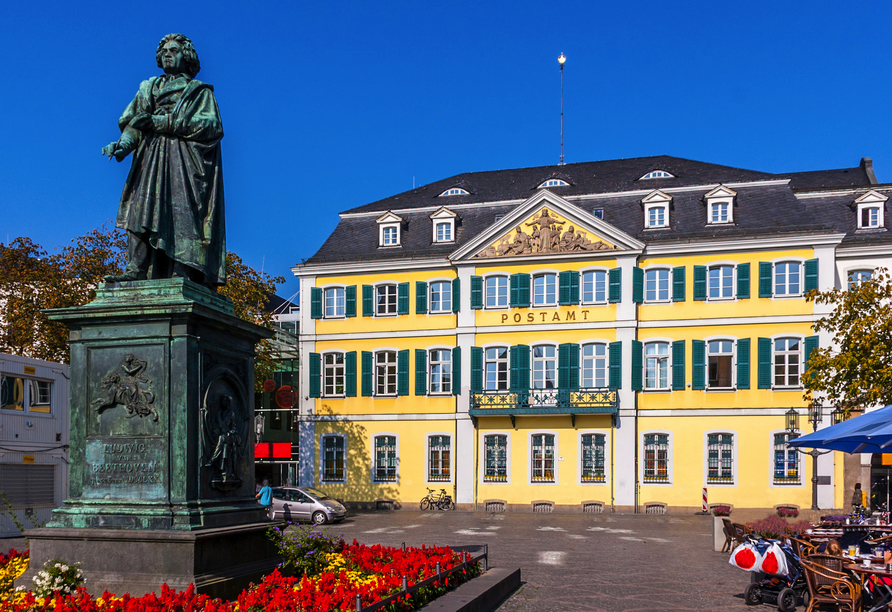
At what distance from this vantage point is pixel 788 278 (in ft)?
103

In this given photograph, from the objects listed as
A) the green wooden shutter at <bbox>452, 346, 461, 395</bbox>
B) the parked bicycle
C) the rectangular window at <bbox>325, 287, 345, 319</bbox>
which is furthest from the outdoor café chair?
the rectangular window at <bbox>325, 287, 345, 319</bbox>

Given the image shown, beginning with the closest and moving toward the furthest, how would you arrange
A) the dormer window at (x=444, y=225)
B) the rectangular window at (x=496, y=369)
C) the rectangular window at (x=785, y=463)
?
the rectangular window at (x=785, y=463), the rectangular window at (x=496, y=369), the dormer window at (x=444, y=225)

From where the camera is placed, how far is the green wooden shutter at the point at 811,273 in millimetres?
31031

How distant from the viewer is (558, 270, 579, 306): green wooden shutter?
3309 cm

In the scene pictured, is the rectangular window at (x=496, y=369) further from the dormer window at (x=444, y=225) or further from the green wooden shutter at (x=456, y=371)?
the dormer window at (x=444, y=225)

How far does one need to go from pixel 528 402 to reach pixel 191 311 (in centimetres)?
2643

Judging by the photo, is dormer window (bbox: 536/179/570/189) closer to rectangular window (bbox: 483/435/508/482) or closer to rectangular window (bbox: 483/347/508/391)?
rectangular window (bbox: 483/347/508/391)

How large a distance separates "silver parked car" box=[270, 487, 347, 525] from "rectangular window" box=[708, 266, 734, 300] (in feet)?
48.0

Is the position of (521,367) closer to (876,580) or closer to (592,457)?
(592,457)

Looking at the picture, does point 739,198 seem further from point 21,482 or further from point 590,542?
point 21,482

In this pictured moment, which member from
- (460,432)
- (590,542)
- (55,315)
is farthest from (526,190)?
(55,315)

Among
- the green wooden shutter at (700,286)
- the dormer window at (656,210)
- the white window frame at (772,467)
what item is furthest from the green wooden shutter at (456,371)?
the white window frame at (772,467)

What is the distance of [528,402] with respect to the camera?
33.0 meters

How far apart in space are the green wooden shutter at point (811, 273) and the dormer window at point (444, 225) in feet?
42.2
